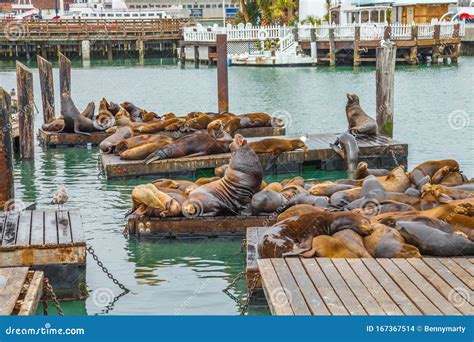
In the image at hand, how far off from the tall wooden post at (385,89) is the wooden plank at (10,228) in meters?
8.99

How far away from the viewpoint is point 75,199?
13727 millimetres

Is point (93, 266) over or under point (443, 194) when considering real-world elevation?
under

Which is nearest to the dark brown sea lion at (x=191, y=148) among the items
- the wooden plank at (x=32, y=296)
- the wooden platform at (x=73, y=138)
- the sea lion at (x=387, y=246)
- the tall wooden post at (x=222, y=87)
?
the wooden platform at (x=73, y=138)

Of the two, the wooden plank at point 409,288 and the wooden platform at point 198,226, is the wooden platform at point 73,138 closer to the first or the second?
the wooden platform at point 198,226

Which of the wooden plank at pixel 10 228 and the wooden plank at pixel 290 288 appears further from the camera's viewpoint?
the wooden plank at pixel 10 228

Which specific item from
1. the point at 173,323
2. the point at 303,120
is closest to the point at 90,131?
the point at 303,120

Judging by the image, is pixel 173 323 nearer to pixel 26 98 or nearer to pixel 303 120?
pixel 26 98

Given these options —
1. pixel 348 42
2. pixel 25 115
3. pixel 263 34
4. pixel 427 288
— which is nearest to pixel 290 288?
pixel 427 288

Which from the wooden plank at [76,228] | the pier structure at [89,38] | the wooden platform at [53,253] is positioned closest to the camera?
the wooden platform at [53,253]

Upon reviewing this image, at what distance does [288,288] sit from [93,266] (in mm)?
3479

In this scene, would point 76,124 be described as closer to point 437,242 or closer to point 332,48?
point 437,242

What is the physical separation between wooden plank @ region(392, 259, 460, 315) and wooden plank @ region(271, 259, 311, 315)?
31.8 inches

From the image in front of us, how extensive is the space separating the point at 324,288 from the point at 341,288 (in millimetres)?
111

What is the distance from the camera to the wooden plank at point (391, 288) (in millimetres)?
6309
